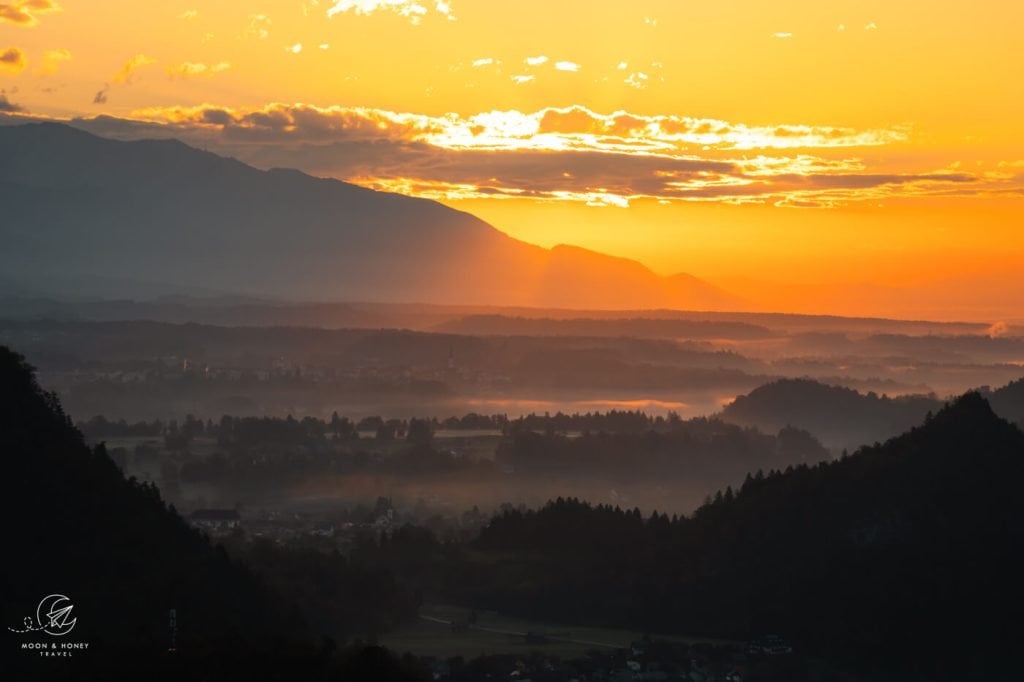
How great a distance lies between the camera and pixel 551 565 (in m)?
103

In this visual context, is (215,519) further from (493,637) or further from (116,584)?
(116,584)

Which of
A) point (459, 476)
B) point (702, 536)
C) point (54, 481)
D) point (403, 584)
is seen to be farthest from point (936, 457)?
point (459, 476)

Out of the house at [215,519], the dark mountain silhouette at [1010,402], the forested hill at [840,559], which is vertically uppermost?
the dark mountain silhouette at [1010,402]

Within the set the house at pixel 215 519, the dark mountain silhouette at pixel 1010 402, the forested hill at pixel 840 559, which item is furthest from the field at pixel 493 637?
the dark mountain silhouette at pixel 1010 402

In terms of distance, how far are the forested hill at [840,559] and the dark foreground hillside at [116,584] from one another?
23815 mm

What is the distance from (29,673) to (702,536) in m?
54.3

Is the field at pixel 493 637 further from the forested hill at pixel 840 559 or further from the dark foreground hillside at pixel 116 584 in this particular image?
the dark foreground hillside at pixel 116 584

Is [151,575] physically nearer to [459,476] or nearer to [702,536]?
[702,536]

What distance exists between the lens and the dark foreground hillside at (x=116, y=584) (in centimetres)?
5744

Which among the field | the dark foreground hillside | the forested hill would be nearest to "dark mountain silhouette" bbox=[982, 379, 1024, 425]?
the forested hill

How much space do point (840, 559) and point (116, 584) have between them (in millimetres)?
43110

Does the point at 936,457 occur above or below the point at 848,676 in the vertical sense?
above

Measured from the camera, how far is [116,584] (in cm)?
7138

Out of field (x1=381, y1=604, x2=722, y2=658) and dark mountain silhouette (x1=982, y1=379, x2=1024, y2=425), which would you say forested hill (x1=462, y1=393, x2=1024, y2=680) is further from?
dark mountain silhouette (x1=982, y1=379, x2=1024, y2=425)
